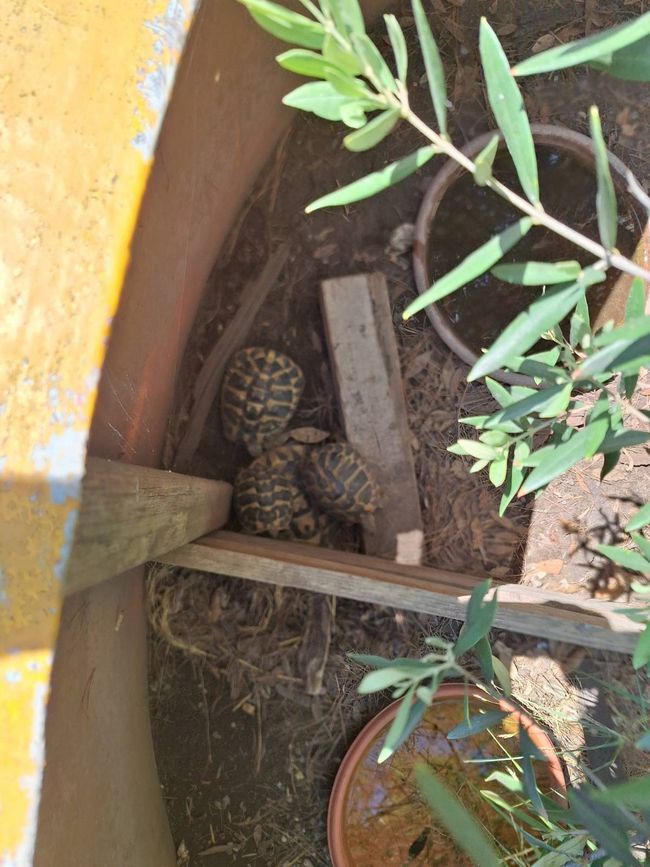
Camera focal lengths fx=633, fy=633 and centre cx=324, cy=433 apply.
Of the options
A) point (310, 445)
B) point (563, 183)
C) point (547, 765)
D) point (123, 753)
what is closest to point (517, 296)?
point (563, 183)

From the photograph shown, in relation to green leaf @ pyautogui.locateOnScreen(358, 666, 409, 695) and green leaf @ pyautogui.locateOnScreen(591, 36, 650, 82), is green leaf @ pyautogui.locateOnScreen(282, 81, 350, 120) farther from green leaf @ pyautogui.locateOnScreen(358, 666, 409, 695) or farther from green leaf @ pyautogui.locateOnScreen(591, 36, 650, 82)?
green leaf @ pyautogui.locateOnScreen(358, 666, 409, 695)

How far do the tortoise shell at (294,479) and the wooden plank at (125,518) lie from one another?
1.23 ft

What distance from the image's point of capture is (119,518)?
2.44ft

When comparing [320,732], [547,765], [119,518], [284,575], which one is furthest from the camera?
[320,732]

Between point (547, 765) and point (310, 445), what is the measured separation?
0.99m

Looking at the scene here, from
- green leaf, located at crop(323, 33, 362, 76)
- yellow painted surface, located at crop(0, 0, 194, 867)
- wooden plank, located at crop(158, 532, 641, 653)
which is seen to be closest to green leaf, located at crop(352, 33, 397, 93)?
green leaf, located at crop(323, 33, 362, 76)

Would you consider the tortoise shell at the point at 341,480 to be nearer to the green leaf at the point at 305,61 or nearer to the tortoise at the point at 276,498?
the tortoise at the point at 276,498

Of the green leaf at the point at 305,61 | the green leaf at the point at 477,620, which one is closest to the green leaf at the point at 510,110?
the green leaf at the point at 305,61

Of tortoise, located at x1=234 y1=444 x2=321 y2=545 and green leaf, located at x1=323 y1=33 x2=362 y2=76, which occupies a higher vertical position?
green leaf, located at x1=323 y1=33 x2=362 y2=76

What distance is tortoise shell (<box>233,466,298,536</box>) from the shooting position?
154cm

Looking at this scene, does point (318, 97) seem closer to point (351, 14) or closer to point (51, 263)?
point (351, 14)

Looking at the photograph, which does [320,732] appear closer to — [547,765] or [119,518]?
[547,765]

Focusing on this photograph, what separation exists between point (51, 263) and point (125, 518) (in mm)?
309

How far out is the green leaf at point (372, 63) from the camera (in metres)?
0.55
